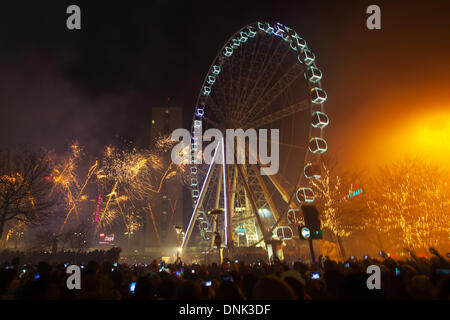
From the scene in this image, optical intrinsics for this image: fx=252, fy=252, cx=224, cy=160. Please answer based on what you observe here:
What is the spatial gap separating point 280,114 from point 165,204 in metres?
54.7

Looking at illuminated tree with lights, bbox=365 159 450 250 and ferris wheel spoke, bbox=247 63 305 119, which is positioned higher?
ferris wheel spoke, bbox=247 63 305 119

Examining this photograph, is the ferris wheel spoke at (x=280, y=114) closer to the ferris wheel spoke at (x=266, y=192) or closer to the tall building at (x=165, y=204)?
the ferris wheel spoke at (x=266, y=192)

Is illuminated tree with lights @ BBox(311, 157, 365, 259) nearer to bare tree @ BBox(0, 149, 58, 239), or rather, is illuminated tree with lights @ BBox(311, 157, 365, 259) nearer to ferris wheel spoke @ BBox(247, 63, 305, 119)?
ferris wheel spoke @ BBox(247, 63, 305, 119)

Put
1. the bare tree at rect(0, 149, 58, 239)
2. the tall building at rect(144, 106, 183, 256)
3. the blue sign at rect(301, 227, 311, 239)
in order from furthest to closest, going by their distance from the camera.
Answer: the tall building at rect(144, 106, 183, 256) → the bare tree at rect(0, 149, 58, 239) → the blue sign at rect(301, 227, 311, 239)

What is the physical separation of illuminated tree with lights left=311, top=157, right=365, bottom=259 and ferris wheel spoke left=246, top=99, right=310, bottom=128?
6.20 meters

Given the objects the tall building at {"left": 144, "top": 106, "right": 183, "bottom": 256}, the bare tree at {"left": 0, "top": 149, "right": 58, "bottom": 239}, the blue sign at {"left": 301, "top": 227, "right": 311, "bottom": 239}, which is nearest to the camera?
the blue sign at {"left": 301, "top": 227, "right": 311, "bottom": 239}

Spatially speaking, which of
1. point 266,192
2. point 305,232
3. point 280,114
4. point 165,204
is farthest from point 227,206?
point 165,204

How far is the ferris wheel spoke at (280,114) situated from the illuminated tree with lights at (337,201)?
6197 millimetres

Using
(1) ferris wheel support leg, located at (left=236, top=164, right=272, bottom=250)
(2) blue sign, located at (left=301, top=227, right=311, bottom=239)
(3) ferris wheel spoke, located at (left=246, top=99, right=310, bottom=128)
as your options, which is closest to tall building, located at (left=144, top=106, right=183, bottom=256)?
(1) ferris wheel support leg, located at (left=236, top=164, right=272, bottom=250)

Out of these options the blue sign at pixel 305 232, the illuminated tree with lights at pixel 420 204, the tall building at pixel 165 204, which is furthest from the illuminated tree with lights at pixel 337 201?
the tall building at pixel 165 204

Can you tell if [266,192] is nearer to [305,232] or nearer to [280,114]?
[280,114]

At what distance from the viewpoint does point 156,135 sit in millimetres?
74938

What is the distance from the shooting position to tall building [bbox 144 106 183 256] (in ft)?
207
